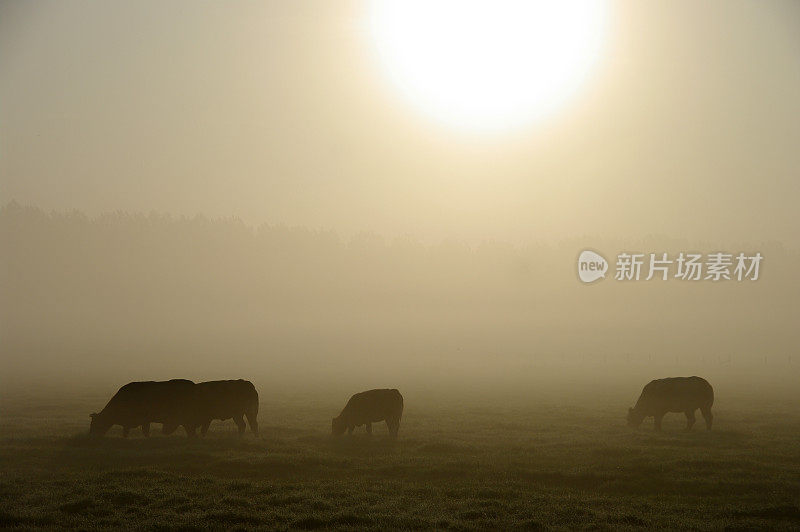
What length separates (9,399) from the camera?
4709 centimetres

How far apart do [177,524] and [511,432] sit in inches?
711

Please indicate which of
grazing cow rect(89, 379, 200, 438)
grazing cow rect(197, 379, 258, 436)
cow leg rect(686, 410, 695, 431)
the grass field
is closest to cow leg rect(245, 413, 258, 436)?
grazing cow rect(197, 379, 258, 436)

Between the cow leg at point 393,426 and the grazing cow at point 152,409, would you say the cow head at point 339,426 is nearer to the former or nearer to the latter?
the cow leg at point 393,426

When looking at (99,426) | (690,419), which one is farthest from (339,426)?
(690,419)

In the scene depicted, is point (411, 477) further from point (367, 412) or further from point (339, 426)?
point (339, 426)

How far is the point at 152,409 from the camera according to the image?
91.2 ft

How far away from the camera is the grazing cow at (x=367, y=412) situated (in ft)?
94.8

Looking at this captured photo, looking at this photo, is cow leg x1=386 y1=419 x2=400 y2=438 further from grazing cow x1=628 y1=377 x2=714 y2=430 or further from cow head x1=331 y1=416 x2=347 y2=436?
grazing cow x1=628 y1=377 x2=714 y2=430

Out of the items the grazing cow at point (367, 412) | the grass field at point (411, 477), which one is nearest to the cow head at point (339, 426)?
the grazing cow at point (367, 412)

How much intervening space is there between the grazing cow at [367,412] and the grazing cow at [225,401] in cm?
362

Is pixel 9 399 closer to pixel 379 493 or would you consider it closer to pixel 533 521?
pixel 379 493

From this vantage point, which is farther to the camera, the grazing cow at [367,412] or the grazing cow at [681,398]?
the grazing cow at [681,398]

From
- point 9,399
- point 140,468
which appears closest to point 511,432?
point 140,468

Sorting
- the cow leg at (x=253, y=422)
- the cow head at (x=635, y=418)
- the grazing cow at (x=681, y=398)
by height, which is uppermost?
the grazing cow at (x=681, y=398)
